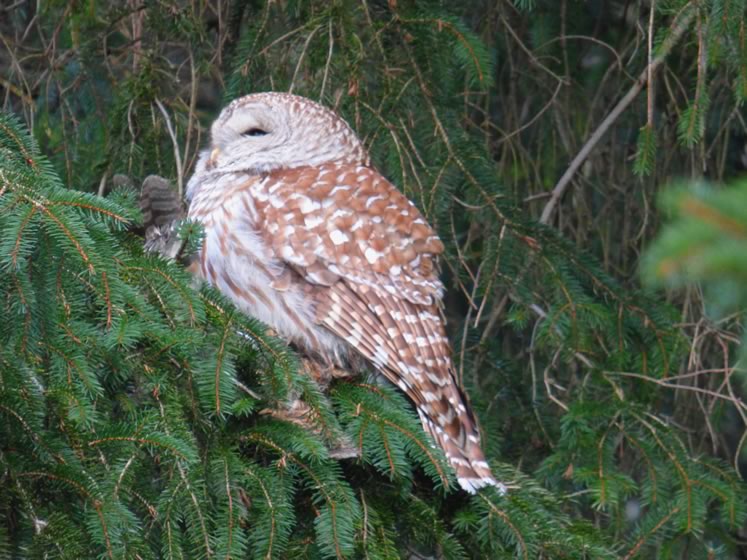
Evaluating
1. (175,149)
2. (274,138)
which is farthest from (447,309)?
(175,149)

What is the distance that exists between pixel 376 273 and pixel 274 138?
696mm

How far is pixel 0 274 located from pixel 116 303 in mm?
229

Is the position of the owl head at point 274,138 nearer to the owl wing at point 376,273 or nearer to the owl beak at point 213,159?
the owl beak at point 213,159

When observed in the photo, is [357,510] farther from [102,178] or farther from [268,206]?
[102,178]

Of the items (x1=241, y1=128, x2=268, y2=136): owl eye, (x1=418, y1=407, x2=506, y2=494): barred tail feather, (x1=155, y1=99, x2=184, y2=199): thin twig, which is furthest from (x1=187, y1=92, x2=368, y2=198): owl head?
(x1=418, y1=407, x2=506, y2=494): barred tail feather

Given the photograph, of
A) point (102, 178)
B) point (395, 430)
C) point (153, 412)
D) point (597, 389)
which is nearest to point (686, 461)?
point (597, 389)

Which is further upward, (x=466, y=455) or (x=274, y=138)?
(x=274, y=138)

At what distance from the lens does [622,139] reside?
4.62m

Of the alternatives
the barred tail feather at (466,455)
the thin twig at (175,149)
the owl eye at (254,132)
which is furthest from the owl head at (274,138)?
the barred tail feather at (466,455)

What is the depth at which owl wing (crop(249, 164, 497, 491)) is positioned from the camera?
3.30 m

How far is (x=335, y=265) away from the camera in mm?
3471

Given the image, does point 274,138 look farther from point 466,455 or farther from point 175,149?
point 466,455

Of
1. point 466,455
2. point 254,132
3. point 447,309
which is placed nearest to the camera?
point 466,455

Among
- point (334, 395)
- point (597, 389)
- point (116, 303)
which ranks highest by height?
point (116, 303)
